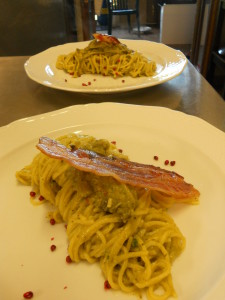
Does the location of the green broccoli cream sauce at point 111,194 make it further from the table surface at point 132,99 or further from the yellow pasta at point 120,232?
the table surface at point 132,99

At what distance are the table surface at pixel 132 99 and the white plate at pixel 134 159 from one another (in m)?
0.55

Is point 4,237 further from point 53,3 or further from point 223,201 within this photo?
point 53,3

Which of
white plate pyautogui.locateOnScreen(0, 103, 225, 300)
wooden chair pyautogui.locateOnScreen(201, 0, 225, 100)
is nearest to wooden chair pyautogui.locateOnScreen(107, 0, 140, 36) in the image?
wooden chair pyautogui.locateOnScreen(201, 0, 225, 100)

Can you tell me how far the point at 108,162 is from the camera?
138 centimetres

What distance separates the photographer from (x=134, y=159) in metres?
1.82

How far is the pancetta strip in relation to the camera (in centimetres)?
129

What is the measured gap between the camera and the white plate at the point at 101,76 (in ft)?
8.10

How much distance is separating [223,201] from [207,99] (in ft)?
4.86

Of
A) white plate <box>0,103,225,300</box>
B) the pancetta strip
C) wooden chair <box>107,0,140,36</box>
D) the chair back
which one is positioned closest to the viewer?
white plate <box>0,103,225,300</box>

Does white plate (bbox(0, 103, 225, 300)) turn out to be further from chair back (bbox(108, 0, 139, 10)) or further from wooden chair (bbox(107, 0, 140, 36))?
chair back (bbox(108, 0, 139, 10))

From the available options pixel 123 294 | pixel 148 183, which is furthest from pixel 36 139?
pixel 123 294

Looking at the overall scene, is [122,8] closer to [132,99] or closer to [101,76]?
[101,76]

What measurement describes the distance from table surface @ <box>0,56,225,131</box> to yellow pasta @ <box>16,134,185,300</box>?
1271mm

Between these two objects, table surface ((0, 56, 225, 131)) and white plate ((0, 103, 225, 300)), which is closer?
white plate ((0, 103, 225, 300))
